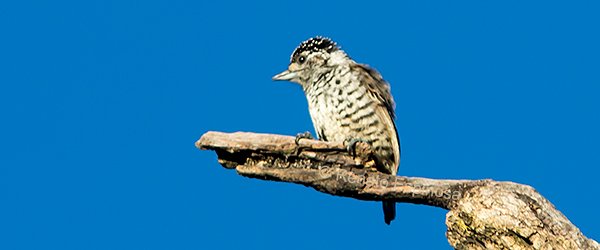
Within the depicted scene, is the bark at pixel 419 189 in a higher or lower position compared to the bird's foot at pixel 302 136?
lower

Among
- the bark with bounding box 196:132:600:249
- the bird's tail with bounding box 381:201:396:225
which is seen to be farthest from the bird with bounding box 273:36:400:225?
the bark with bounding box 196:132:600:249

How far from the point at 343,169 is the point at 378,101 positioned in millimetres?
878

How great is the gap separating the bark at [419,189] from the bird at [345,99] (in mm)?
343

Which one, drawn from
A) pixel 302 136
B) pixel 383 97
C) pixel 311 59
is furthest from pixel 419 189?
pixel 311 59

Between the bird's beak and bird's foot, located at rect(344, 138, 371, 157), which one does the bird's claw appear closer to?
bird's foot, located at rect(344, 138, 371, 157)

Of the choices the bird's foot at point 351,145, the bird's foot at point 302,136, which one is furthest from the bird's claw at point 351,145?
the bird's foot at point 302,136

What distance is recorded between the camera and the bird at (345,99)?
6.82 m

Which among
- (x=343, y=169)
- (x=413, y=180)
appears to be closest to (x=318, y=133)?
(x=343, y=169)

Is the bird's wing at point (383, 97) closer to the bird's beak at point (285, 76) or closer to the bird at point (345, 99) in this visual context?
the bird at point (345, 99)

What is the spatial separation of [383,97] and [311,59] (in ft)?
2.48

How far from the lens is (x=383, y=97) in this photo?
23.0 ft

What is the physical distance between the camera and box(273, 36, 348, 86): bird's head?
23.7 feet

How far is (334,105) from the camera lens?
6848 mm

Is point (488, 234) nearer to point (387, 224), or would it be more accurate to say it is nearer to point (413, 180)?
point (413, 180)
